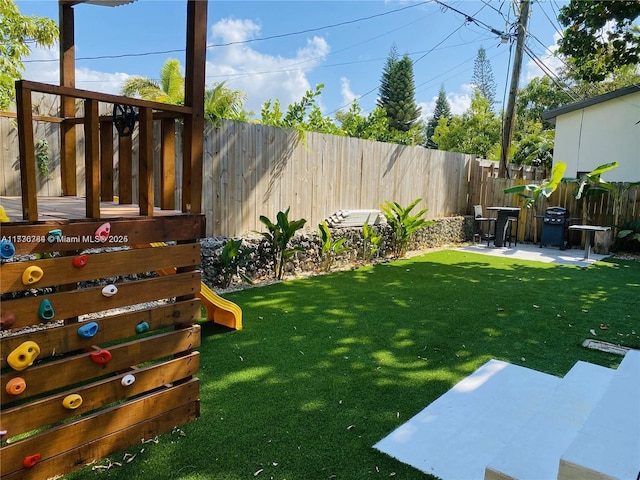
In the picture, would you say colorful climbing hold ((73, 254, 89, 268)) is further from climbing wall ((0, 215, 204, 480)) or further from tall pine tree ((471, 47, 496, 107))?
tall pine tree ((471, 47, 496, 107))

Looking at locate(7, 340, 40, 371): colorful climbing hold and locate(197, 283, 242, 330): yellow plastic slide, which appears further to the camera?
locate(197, 283, 242, 330): yellow plastic slide

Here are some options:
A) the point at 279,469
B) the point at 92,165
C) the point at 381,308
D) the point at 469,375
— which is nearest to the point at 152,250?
the point at 92,165

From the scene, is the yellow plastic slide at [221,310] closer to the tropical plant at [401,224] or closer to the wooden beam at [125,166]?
the wooden beam at [125,166]

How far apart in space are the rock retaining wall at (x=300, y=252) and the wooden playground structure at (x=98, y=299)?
305 cm

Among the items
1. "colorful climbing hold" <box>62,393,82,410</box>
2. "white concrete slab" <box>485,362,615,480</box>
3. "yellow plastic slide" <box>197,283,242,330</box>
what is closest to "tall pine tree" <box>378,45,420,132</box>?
"yellow plastic slide" <box>197,283,242,330</box>

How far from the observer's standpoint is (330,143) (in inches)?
321

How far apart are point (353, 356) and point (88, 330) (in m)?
2.28

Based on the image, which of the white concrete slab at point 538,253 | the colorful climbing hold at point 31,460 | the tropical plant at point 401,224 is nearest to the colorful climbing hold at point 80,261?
the colorful climbing hold at point 31,460

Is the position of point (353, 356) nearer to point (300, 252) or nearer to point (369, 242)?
point (300, 252)

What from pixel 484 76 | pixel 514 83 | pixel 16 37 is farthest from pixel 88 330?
pixel 484 76

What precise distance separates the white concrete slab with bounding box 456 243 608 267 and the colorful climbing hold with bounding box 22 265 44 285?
930 centimetres

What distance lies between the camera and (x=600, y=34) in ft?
26.3

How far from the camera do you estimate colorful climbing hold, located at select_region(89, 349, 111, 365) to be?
7.30 ft

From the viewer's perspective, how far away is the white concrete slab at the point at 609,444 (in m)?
1.49
